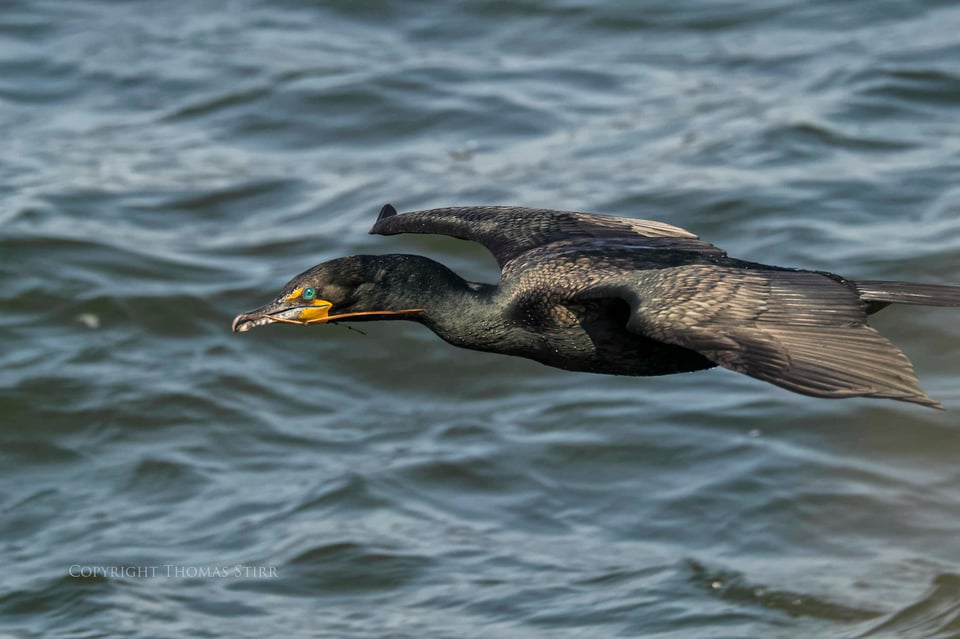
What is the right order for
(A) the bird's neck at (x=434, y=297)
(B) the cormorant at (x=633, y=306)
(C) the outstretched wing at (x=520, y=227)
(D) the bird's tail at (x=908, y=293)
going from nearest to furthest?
(B) the cormorant at (x=633, y=306) < (D) the bird's tail at (x=908, y=293) < (A) the bird's neck at (x=434, y=297) < (C) the outstretched wing at (x=520, y=227)

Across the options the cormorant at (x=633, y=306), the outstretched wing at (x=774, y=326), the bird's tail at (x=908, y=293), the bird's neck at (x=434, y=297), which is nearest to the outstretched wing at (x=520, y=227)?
the cormorant at (x=633, y=306)

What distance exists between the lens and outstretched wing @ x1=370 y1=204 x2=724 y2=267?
7250mm

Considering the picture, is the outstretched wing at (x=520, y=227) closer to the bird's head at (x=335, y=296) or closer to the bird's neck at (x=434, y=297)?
the bird's neck at (x=434, y=297)

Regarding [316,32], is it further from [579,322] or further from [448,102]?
[579,322]

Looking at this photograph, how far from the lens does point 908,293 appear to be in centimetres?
609

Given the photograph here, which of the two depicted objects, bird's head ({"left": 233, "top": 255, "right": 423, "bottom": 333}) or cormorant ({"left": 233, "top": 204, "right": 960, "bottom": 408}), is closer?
cormorant ({"left": 233, "top": 204, "right": 960, "bottom": 408})

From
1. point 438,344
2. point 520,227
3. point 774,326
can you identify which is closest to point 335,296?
point 520,227

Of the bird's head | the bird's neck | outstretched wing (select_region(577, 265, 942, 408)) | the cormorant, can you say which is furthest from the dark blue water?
outstretched wing (select_region(577, 265, 942, 408))

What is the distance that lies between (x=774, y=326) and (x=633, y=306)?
517 mm

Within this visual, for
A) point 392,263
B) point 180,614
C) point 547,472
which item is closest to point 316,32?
point 547,472

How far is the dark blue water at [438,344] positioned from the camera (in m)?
8.92

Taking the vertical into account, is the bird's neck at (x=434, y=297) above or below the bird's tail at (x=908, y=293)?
below

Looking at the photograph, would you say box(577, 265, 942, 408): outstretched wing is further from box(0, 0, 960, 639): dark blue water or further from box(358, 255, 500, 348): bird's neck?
box(0, 0, 960, 639): dark blue water

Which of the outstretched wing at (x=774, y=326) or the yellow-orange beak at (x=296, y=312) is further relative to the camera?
the yellow-orange beak at (x=296, y=312)
